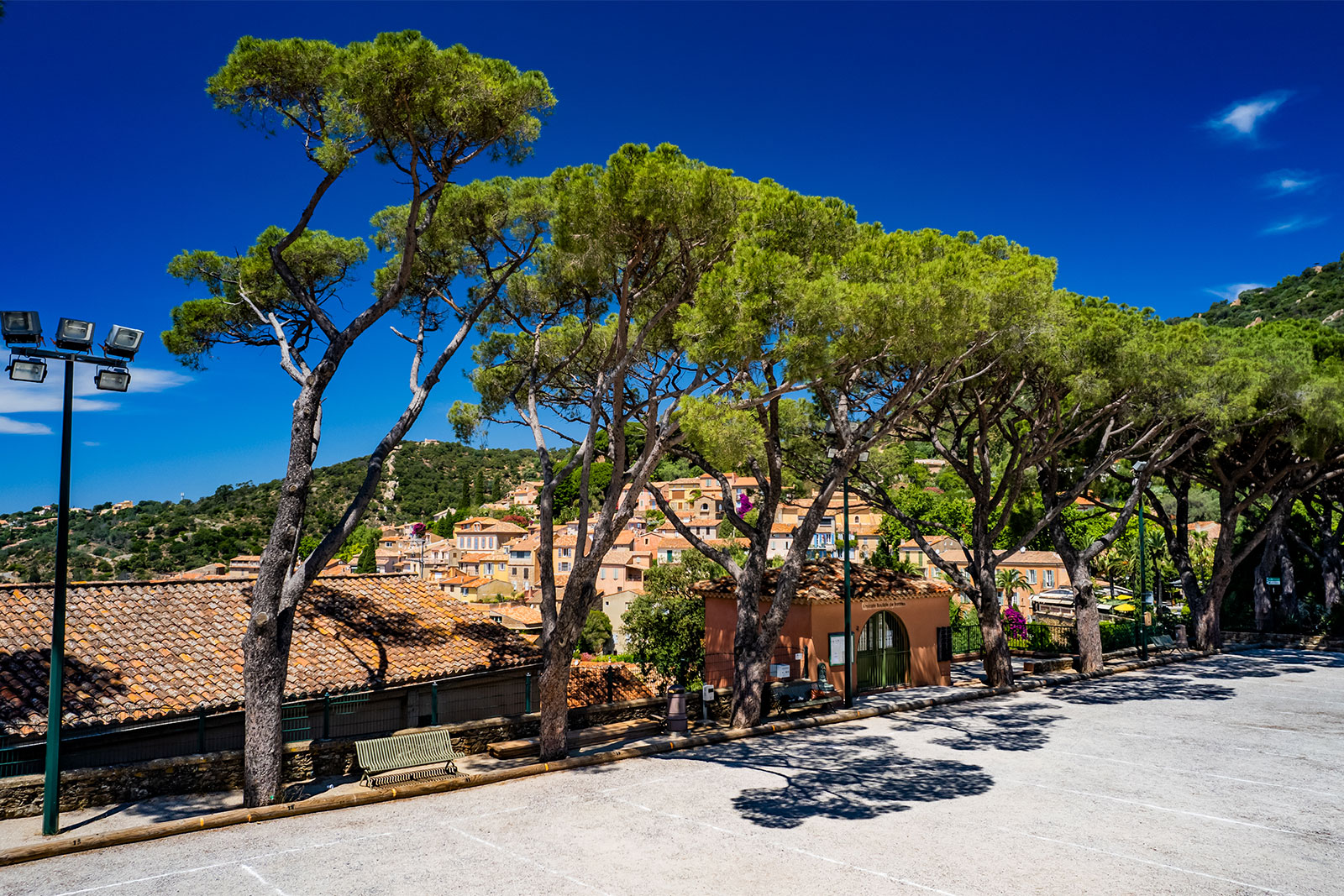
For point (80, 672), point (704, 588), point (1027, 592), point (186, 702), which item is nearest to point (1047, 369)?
point (704, 588)

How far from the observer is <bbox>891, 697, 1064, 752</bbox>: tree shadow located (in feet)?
50.2

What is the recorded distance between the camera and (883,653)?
21.8m

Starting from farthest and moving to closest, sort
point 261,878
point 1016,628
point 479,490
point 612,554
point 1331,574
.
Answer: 1. point 479,490
2. point 612,554
3. point 1331,574
4. point 1016,628
5. point 261,878

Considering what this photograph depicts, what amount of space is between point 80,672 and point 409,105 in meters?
10.2

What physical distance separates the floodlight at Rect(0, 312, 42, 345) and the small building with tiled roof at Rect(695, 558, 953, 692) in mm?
14102

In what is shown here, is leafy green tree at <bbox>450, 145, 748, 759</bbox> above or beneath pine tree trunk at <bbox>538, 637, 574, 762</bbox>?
above

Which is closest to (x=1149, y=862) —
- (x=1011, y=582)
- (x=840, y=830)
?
(x=840, y=830)

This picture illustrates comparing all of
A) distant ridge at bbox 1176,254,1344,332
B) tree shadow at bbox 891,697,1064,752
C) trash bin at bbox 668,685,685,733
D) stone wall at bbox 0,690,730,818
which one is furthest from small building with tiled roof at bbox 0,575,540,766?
distant ridge at bbox 1176,254,1344,332

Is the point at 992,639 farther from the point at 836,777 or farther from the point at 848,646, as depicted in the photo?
the point at 836,777

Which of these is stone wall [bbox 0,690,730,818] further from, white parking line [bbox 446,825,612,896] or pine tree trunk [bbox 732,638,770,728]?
pine tree trunk [bbox 732,638,770,728]

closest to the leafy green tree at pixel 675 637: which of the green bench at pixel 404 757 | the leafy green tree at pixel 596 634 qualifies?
Answer: the green bench at pixel 404 757

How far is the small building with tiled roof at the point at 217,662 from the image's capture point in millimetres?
13008

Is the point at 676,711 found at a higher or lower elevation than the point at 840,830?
higher

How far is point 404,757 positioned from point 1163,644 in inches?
1060
